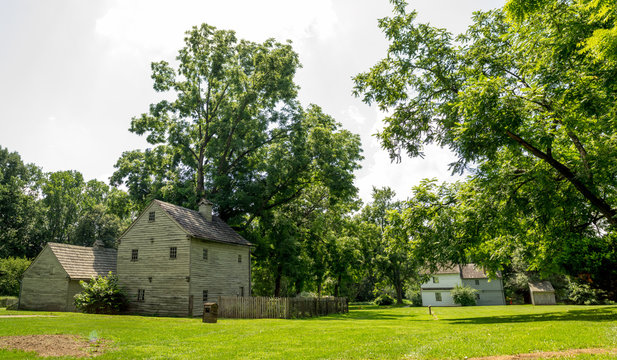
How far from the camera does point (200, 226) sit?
30328mm

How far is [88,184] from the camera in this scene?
80312mm

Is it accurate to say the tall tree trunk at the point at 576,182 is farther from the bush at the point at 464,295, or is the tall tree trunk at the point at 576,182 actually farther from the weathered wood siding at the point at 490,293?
the weathered wood siding at the point at 490,293

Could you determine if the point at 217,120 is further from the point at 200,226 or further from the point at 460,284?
the point at 460,284

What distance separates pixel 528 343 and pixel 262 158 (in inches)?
1349

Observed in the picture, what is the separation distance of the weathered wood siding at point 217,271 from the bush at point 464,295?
35984 millimetres

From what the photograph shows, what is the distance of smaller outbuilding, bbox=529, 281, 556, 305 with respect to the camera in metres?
54.7

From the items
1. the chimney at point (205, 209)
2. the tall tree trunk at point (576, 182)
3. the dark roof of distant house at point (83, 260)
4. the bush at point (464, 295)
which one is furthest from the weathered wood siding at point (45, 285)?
the bush at point (464, 295)

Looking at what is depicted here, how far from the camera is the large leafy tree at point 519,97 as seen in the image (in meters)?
13.0

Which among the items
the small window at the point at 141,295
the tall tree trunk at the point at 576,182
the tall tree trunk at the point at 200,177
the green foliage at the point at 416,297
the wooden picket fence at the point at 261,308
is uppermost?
the tall tree trunk at the point at 200,177

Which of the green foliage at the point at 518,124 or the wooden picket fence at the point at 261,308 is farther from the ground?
the green foliage at the point at 518,124

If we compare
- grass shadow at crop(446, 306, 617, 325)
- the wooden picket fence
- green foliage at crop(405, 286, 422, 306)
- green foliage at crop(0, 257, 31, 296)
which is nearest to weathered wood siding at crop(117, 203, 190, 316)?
the wooden picket fence

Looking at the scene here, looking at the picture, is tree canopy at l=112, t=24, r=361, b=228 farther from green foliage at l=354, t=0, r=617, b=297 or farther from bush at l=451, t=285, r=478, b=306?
bush at l=451, t=285, r=478, b=306

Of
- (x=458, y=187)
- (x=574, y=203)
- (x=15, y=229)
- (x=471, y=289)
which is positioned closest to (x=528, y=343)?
(x=574, y=203)

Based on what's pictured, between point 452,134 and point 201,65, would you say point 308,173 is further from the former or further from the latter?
point 452,134
